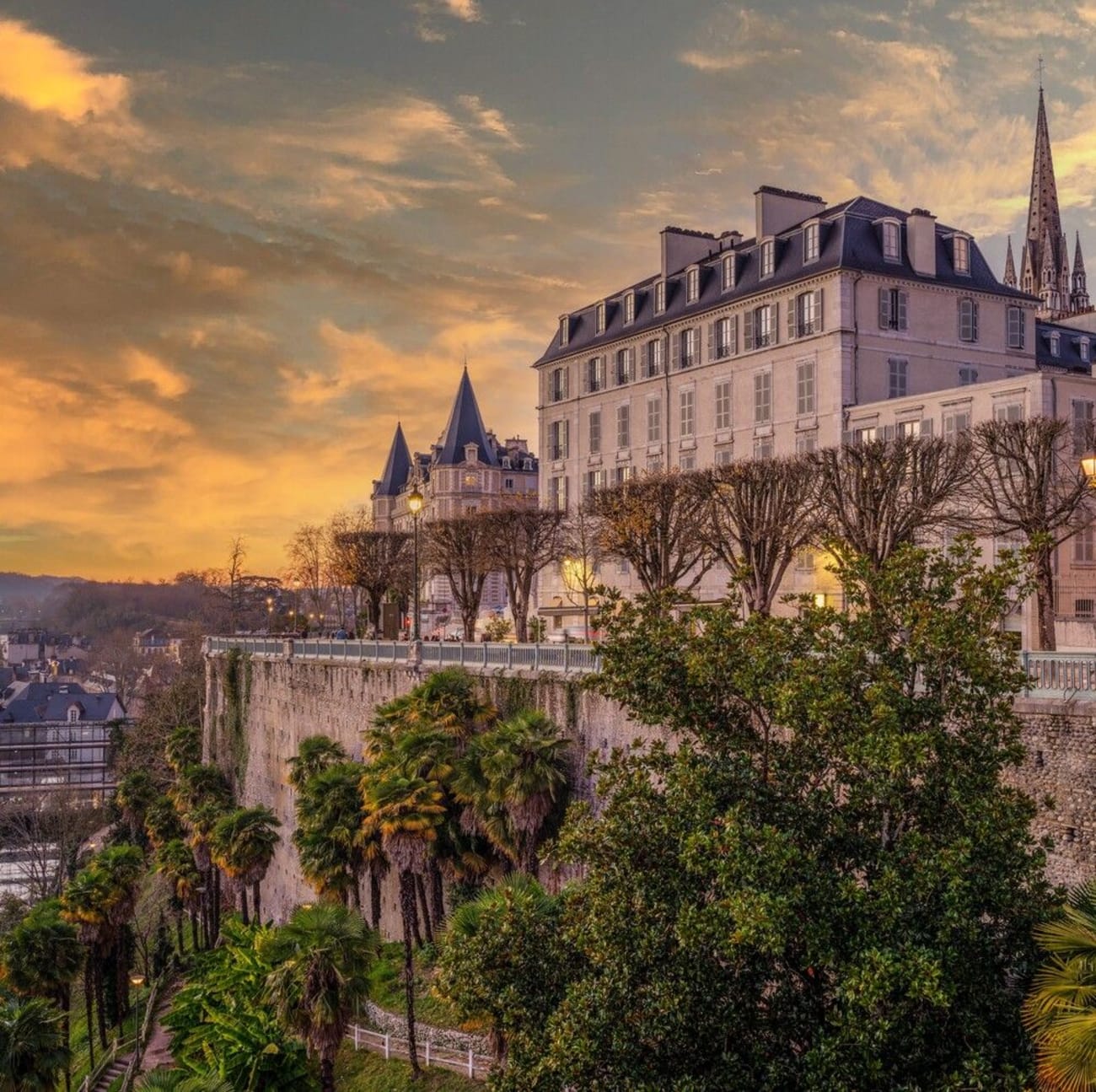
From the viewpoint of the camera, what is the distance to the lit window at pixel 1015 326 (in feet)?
163

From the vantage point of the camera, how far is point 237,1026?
81.2 feet

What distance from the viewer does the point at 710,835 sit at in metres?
12.1

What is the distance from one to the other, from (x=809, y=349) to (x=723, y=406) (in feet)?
17.3

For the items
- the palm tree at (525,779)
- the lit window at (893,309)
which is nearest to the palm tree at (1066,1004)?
the palm tree at (525,779)

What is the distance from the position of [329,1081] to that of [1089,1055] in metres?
15.9

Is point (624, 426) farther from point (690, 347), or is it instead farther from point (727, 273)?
point (727, 273)

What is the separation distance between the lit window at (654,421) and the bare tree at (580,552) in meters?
4.53

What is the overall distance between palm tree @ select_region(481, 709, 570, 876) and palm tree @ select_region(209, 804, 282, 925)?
1351cm

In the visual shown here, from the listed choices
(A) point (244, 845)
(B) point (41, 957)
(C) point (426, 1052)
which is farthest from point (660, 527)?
(B) point (41, 957)

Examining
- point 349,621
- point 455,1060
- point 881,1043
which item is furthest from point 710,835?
point 349,621

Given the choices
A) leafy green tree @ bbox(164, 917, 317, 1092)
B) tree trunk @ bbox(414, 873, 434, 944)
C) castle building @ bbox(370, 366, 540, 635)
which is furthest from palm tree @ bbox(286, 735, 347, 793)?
castle building @ bbox(370, 366, 540, 635)

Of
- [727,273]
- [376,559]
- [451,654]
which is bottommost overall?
[451,654]

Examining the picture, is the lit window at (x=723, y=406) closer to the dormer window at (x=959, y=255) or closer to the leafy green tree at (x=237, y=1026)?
the dormer window at (x=959, y=255)

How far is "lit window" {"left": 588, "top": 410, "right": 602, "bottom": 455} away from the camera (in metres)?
57.9
